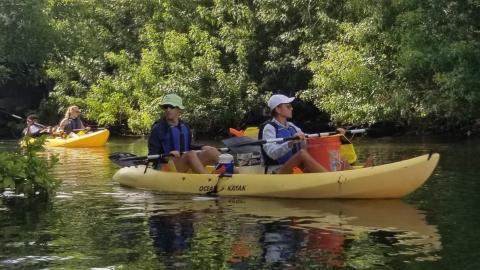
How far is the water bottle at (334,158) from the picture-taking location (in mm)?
9461

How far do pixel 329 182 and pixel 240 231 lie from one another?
205cm

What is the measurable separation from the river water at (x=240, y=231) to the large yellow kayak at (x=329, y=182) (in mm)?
131

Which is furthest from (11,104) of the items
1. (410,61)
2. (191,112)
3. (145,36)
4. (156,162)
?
(156,162)

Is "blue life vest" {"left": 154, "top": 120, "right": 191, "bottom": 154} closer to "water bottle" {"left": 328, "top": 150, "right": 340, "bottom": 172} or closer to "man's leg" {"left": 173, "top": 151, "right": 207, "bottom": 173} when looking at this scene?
"man's leg" {"left": 173, "top": 151, "right": 207, "bottom": 173}

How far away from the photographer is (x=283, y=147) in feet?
31.1

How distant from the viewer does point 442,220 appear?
776 cm

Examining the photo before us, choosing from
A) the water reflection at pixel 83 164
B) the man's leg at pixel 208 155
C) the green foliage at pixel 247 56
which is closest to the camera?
the man's leg at pixel 208 155

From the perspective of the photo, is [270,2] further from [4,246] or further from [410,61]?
[4,246]

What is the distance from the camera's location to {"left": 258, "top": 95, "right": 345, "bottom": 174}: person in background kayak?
30.6 ft

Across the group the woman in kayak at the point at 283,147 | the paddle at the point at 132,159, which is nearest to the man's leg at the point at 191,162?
the paddle at the point at 132,159

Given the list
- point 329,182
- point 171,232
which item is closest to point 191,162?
point 329,182

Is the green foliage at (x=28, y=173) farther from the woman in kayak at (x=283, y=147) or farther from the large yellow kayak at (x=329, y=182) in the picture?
the woman in kayak at (x=283, y=147)

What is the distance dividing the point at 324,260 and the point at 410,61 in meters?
12.7

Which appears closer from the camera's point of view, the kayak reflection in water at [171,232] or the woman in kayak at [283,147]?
the kayak reflection in water at [171,232]
